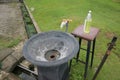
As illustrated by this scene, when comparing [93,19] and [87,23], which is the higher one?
[87,23]

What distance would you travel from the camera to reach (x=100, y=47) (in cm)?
530

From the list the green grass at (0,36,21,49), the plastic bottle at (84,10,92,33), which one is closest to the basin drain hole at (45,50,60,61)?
the plastic bottle at (84,10,92,33)

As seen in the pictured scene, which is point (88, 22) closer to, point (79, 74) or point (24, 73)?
point (79, 74)

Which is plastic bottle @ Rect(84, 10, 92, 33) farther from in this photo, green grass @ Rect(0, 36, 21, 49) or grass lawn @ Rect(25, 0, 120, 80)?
green grass @ Rect(0, 36, 21, 49)

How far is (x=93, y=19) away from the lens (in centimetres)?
715

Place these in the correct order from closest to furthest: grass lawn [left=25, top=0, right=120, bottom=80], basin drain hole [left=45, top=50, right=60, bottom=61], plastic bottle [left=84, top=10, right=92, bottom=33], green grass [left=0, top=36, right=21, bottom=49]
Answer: basin drain hole [left=45, top=50, right=60, bottom=61] → plastic bottle [left=84, top=10, right=92, bottom=33] → grass lawn [left=25, top=0, right=120, bottom=80] → green grass [left=0, top=36, right=21, bottom=49]

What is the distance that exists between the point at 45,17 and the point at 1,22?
1760 mm

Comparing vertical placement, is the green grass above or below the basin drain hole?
below

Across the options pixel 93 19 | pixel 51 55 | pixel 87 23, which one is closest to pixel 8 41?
pixel 51 55

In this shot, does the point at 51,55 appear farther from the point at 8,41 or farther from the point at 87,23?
the point at 8,41

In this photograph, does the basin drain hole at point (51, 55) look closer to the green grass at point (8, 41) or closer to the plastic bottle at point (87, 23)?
the plastic bottle at point (87, 23)

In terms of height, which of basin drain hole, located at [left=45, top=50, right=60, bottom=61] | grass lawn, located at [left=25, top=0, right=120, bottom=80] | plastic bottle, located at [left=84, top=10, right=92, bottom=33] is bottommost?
grass lawn, located at [left=25, top=0, right=120, bottom=80]

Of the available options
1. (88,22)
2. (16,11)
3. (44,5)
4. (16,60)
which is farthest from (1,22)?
(88,22)

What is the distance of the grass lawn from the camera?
4.43 m
